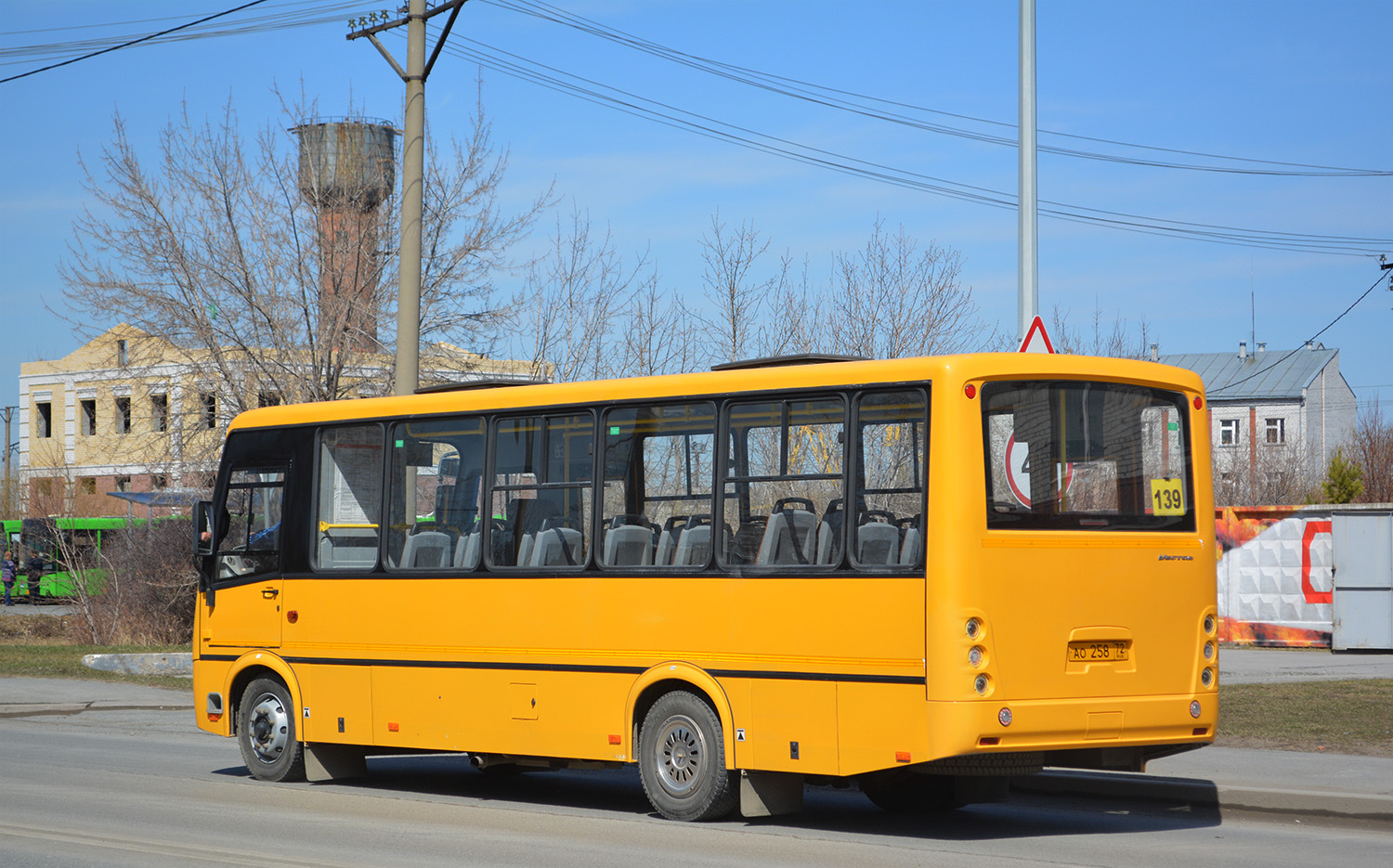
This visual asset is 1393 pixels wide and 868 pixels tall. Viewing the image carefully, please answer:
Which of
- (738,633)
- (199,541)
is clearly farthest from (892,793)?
(199,541)

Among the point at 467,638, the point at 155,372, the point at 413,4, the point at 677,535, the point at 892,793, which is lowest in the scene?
the point at 892,793

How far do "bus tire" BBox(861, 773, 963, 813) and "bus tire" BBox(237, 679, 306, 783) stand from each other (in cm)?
481

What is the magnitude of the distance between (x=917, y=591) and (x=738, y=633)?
4.55ft

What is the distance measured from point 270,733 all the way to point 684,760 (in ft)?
14.3

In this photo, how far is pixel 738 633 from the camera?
9.91 metres

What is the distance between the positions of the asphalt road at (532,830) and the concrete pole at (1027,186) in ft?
14.5

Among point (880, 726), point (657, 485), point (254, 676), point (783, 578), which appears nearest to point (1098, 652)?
point (880, 726)

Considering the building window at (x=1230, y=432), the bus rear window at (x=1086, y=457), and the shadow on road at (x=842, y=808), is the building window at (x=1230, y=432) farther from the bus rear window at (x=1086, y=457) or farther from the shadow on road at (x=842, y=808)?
the bus rear window at (x=1086, y=457)

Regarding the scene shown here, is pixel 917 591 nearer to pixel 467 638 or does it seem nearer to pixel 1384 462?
pixel 467 638

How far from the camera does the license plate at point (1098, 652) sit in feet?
30.3

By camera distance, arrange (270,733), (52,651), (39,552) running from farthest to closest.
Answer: (39,552) < (52,651) < (270,733)

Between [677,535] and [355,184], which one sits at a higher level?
[355,184]

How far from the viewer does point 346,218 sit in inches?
1027

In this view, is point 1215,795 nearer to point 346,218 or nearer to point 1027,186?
point 1027,186
